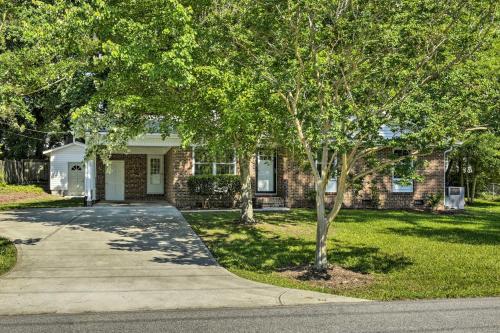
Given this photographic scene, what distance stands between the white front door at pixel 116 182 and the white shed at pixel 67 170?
8.04 meters

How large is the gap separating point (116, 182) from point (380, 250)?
1777 cm

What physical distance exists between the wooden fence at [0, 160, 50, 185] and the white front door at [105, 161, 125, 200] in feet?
35.2

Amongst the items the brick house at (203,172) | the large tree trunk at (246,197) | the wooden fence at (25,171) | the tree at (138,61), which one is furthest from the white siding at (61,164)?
the large tree trunk at (246,197)

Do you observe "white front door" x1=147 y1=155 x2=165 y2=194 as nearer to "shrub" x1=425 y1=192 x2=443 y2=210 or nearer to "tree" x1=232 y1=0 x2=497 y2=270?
"shrub" x1=425 y1=192 x2=443 y2=210

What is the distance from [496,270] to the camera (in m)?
10.9

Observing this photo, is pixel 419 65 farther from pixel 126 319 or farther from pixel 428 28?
pixel 126 319

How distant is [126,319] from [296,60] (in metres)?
5.91

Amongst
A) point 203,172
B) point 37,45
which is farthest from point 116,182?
point 37,45

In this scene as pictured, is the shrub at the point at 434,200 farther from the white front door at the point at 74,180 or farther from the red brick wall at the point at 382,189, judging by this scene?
the white front door at the point at 74,180

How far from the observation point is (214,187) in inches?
880

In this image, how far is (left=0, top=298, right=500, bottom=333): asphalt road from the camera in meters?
6.64

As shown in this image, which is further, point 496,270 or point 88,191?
point 88,191

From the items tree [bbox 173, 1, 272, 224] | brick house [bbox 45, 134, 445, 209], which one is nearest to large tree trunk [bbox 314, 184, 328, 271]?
tree [bbox 173, 1, 272, 224]

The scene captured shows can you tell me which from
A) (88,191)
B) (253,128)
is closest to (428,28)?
(253,128)
